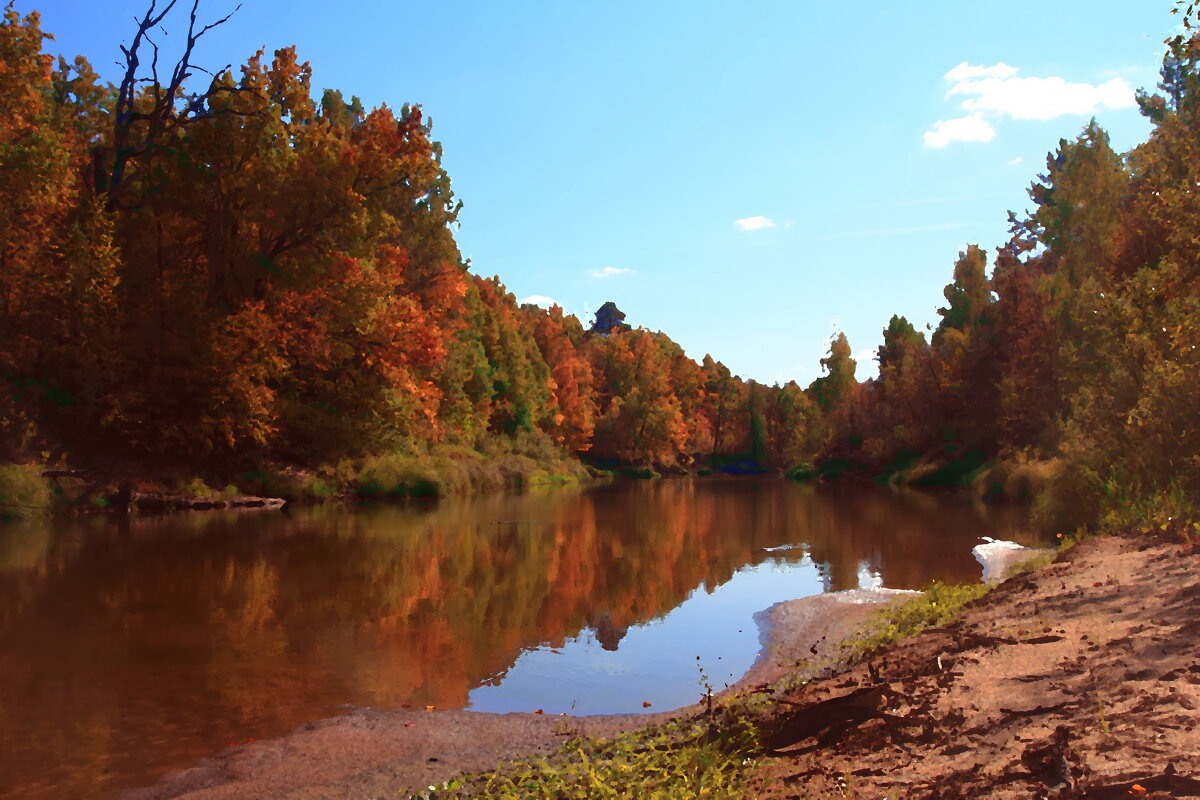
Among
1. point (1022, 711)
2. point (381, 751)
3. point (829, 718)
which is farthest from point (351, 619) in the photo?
point (1022, 711)

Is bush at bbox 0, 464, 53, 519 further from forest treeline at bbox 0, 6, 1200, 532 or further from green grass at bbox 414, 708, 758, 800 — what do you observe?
green grass at bbox 414, 708, 758, 800

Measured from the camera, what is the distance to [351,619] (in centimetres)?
1226

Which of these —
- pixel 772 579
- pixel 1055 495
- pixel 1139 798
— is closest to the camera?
pixel 1139 798

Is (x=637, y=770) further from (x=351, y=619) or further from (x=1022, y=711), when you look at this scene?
(x=351, y=619)

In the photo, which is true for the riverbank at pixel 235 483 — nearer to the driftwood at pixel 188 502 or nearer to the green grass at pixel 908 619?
the driftwood at pixel 188 502

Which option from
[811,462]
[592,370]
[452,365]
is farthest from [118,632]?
[592,370]

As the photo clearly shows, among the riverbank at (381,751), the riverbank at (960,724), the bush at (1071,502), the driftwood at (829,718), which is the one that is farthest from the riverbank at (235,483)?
the driftwood at (829,718)

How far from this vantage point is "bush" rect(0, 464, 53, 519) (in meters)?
24.0

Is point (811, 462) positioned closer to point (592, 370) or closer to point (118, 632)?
point (592, 370)

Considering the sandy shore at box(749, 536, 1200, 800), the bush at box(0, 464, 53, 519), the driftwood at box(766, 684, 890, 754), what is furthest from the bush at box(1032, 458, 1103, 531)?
the bush at box(0, 464, 53, 519)

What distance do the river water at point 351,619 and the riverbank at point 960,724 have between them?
2.67 ft

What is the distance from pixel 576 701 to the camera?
8422mm

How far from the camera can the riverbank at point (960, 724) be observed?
4.25 metres

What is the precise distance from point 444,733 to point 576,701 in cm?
168
